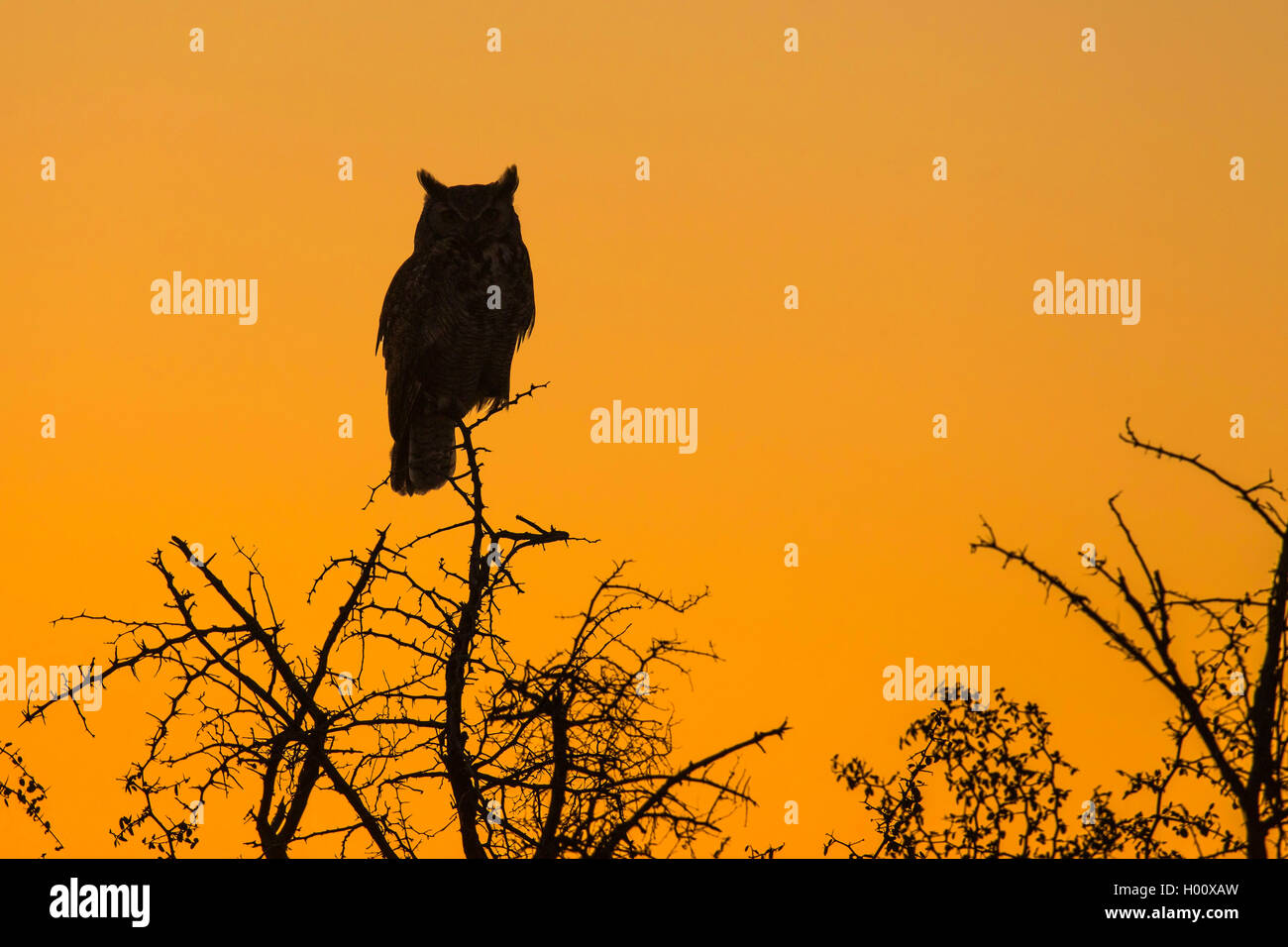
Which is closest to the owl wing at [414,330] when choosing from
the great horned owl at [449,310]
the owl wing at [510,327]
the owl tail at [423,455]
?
the great horned owl at [449,310]

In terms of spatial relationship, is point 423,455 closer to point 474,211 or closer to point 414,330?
point 414,330

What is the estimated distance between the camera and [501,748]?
7.05m

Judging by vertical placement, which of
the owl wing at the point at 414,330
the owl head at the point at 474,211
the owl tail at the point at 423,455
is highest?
the owl head at the point at 474,211

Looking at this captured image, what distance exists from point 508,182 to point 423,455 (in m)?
2.48

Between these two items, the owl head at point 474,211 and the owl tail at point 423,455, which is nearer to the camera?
the owl tail at point 423,455

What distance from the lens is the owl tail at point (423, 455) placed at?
12.5m

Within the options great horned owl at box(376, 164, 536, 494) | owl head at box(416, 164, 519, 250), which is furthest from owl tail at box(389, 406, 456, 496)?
owl head at box(416, 164, 519, 250)

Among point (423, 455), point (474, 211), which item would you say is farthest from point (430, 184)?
point (423, 455)

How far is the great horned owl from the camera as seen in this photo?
12828mm

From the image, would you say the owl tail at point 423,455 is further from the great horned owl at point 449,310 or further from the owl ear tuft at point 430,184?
the owl ear tuft at point 430,184

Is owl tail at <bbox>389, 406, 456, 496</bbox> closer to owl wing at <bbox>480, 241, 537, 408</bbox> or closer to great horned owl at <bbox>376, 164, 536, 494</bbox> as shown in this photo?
great horned owl at <bbox>376, 164, 536, 494</bbox>

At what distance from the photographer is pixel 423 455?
12.7 metres
